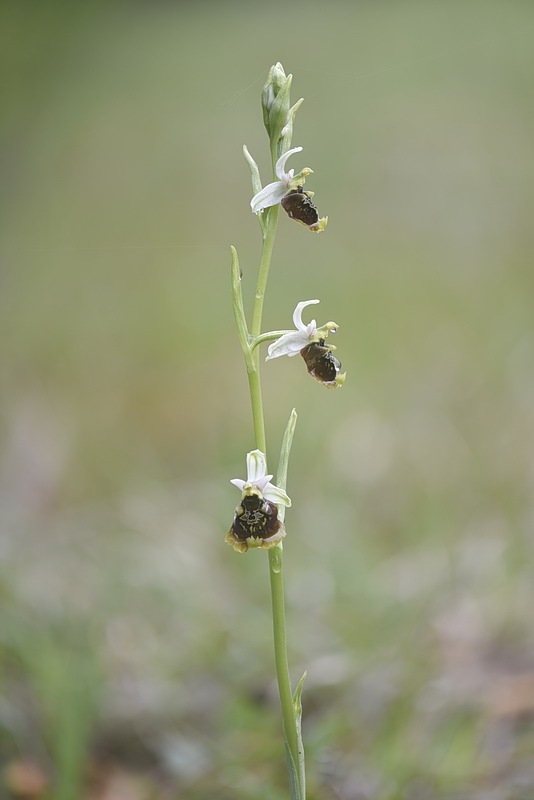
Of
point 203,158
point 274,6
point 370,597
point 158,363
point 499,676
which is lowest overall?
point 499,676

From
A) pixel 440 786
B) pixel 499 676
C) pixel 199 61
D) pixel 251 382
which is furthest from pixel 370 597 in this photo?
pixel 199 61

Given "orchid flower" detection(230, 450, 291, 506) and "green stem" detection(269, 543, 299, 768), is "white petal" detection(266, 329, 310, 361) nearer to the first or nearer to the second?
"orchid flower" detection(230, 450, 291, 506)

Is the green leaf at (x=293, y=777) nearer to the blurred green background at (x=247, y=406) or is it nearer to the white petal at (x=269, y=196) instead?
the blurred green background at (x=247, y=406)

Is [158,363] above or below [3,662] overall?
above

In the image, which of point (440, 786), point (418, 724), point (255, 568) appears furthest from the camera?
point (255, 568)

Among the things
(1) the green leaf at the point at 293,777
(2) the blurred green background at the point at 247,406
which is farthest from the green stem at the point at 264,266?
(1) the green leaf at the point at 293,777

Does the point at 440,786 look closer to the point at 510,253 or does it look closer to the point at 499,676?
the point at 499,676

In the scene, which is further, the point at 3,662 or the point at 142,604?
the point at 142,604

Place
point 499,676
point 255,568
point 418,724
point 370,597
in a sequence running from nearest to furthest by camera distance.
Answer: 1. point 418,724
2. point 499,676
3. point 370,597
4. point 255,568
